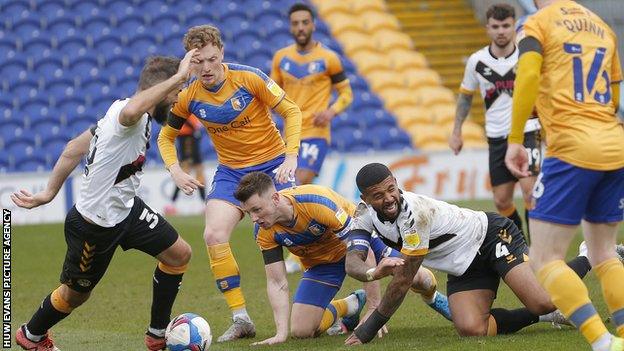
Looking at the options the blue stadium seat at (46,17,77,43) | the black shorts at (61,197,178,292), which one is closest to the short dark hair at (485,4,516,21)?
the black shorts at (61,197,178,292)

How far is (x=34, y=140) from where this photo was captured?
2097 centimetres

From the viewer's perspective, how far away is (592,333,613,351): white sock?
613cm

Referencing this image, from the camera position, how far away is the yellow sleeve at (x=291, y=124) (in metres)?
8.84

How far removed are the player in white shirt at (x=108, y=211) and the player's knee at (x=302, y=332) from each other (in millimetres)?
964

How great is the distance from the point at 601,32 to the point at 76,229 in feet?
11.7

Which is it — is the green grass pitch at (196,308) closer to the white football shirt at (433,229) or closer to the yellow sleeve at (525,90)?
the white football shirt at (433,229)

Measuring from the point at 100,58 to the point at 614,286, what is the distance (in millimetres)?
17320

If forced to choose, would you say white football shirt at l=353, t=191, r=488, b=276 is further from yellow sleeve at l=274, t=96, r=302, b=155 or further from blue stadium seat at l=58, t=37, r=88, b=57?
blue stadium seat at l=58, t=37, r=88, b=57

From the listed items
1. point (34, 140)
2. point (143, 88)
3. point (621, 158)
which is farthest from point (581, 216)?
point (34, 140)

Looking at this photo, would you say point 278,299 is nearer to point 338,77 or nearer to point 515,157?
point 515,157

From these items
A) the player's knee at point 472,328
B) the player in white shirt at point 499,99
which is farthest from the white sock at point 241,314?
the player in white shirt at point 499,99

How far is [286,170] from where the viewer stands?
8.55 m

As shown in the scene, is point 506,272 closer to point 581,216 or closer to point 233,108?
point 581,216

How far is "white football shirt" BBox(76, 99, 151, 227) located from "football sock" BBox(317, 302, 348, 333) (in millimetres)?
1739
